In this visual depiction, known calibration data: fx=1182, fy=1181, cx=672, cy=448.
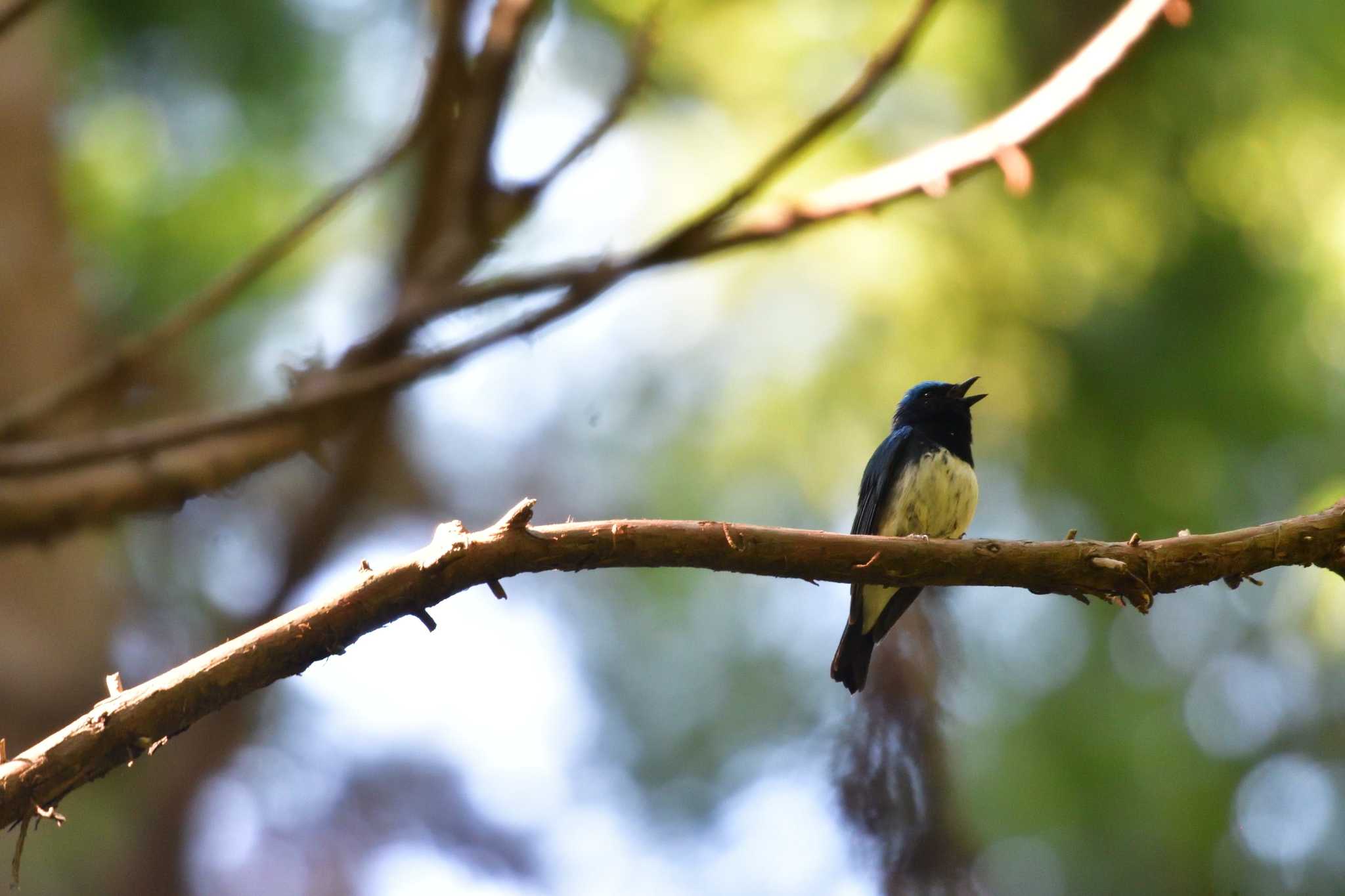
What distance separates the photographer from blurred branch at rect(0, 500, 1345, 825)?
1.92 meters

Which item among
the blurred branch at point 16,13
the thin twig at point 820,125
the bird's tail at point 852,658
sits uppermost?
the blurred branch at point 16,13

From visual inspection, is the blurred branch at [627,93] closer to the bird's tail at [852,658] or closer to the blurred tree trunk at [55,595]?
the bird's tail at [852,658]

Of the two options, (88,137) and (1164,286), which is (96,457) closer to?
(1164,286)

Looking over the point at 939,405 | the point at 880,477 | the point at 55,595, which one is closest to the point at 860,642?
the point at 880,477

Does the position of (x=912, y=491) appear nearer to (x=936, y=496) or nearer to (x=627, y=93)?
(x=936, y=496)

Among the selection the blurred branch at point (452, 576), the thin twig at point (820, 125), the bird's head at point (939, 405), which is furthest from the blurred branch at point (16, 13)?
the bird's head at point (939, 405)

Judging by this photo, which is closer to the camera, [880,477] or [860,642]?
[860,642]

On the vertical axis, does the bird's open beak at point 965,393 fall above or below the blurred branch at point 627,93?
below

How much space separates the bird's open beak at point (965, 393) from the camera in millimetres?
3803

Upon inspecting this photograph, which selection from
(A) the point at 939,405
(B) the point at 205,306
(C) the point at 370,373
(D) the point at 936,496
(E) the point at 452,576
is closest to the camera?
(E) the point at 452,576

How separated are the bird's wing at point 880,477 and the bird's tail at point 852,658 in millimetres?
594

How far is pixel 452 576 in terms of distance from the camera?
76.2 inches

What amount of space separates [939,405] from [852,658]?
1150 millimetres

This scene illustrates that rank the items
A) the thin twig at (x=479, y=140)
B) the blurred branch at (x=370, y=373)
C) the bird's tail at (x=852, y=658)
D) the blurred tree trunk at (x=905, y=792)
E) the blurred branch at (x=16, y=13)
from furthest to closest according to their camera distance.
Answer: the thin twig at (x=479, y=140) < the bird's tail at (x=852, y=658) < the blurred branch at (x=370, y=373) < the blurred branch at (x=16, y=13) < the blurred tree trunk at (x=905, y=792)
